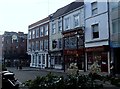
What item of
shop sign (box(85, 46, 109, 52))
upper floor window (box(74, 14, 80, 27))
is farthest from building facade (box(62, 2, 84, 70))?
shop sign (box(85, 46, 109, 52))

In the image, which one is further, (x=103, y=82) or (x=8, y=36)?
(x=8, y=36)

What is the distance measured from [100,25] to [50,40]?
53.6 feet

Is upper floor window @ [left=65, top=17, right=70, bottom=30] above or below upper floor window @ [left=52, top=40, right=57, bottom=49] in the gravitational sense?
above

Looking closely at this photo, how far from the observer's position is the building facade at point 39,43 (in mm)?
45500

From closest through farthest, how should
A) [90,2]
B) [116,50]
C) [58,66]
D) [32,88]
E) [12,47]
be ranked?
[32,88] → [116,50] → [90,2] → [58,66] → [12,47]

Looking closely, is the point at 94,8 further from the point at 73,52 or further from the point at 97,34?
the point at 73,52

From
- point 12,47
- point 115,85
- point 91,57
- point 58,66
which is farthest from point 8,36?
point 115,85

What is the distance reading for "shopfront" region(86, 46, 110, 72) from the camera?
2726 centimetres

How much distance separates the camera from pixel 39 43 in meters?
48.9

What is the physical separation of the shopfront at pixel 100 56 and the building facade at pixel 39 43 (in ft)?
46.9

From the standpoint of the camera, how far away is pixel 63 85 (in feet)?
29.6

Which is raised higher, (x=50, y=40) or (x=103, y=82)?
(x=50, y=40)

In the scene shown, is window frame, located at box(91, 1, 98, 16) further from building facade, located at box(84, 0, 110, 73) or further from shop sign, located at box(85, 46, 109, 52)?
shop sign, located at box(85, 46, 109, 52)

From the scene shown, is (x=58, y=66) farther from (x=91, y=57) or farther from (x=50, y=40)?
(x=91, y=57)
